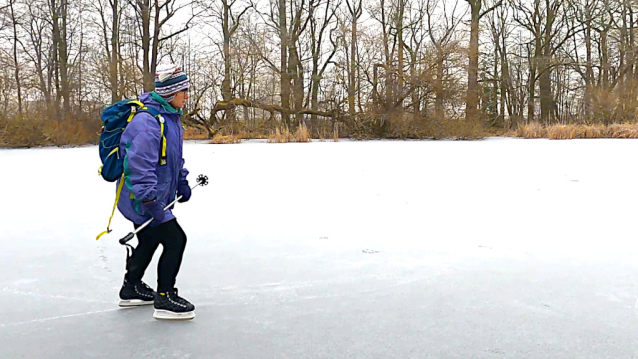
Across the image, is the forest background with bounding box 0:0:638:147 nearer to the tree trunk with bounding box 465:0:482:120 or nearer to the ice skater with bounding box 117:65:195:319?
the tree trunk with bounding box 465:0:482:120

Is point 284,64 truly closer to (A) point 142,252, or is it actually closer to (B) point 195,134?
(B) point 195,134

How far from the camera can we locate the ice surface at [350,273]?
2.14 m

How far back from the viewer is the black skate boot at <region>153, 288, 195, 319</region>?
2398mm

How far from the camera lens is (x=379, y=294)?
8.77 ft

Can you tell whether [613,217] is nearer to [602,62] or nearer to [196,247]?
[196,247]

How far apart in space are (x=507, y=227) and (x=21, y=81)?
17.9 m

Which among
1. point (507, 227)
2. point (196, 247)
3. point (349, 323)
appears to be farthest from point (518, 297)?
point (196, 247)

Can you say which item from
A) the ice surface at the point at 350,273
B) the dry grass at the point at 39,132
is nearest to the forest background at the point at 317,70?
the dry grass at the point at 39,132

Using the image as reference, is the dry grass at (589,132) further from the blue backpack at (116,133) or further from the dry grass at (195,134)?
the blue backpack at (116,133)

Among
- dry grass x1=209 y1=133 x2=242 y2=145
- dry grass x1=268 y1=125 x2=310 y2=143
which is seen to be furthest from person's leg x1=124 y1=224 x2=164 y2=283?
dry grass x1=209 y1=133 x2=242 y2=145

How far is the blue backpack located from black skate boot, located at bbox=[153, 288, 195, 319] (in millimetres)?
549

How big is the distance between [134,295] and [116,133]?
75 centimetres

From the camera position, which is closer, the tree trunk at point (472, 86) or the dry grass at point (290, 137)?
the dry grass at point (290, 137)

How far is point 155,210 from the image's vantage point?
2.28 m
